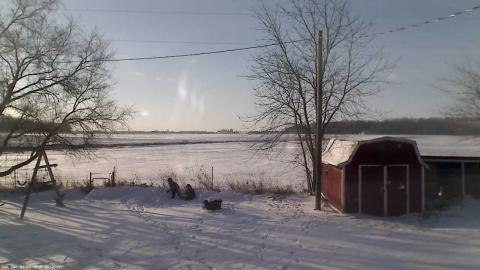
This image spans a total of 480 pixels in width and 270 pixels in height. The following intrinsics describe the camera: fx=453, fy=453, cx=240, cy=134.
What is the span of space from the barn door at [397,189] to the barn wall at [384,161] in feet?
0.76

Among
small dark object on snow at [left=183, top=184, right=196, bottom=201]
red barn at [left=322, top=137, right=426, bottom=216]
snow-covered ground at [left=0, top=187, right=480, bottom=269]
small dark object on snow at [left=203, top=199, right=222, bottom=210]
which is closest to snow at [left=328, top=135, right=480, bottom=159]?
red barn at [left=322, top=137, right=426, bottom=216]

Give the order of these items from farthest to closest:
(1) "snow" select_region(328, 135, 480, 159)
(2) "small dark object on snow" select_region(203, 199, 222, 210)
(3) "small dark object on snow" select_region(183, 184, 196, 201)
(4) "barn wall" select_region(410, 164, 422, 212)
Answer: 1. (1) "snow" select_region(328, 135, 480, 159)
2. (3) "small dark object on snow" select_region(183, 184, 196, 201)
3. (2) "small dark object on snow" select_region(203, 199, 222, 210)
4. (4) "barn wall" select_region(410, 164, 422, 212)

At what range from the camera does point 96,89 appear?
885 inches

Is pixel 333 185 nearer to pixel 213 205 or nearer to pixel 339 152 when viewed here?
pixel 339 152

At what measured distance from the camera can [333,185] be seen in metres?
19.3

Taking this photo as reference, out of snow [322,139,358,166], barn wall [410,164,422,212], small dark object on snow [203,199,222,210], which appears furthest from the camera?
small dark object on snow [203,199,222,210]

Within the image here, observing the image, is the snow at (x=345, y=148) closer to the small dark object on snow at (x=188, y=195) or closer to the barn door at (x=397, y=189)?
the barn door at (x=397, y=189)

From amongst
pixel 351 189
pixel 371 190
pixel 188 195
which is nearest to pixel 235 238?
pixel 351 189

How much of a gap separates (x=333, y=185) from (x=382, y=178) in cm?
245

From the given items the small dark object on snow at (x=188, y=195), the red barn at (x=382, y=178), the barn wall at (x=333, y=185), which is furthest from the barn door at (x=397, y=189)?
the small dark object on snow at (x=188, y=195)

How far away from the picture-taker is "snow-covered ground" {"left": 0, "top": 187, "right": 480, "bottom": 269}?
1049 cm

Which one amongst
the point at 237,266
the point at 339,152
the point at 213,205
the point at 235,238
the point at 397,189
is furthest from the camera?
the point at 339,152

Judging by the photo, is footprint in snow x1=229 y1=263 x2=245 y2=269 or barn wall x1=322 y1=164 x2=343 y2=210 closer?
footprint in snow x1=229 y1=263 x2=245 y2=269

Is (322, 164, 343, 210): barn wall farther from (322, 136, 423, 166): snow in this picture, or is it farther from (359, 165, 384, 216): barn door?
(359, 165, 384, 216): barn door
